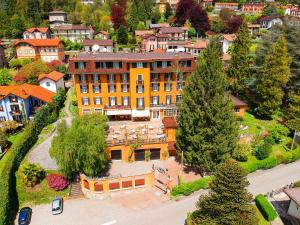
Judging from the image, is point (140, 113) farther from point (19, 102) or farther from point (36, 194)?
point (19, 102)

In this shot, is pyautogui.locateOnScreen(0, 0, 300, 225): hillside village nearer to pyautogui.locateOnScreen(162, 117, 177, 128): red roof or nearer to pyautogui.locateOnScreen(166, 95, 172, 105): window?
pyautogui.locateOnScreen(166, 95, 172, 105): window

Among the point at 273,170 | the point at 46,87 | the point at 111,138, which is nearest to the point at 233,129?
the point at 273,170

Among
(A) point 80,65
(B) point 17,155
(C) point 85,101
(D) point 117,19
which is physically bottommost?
(B) point 17,155

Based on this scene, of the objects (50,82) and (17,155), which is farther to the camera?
(50,82)

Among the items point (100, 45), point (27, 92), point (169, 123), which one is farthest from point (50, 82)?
point (169, 123)

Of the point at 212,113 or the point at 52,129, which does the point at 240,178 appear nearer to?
the point at 212,113

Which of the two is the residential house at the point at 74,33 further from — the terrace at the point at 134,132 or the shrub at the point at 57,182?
the shrub at the point at 57,182
